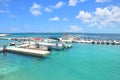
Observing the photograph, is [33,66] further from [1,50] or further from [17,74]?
[1,50]

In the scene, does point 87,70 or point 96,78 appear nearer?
point 96,78

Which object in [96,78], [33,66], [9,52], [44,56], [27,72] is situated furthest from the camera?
[9,52]

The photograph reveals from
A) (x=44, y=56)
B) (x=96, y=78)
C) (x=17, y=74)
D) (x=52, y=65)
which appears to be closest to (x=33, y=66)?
(x=52, y=65)

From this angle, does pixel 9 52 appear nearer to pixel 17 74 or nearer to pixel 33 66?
pixel 33 66

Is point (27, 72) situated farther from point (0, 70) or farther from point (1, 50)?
point (1, 50)

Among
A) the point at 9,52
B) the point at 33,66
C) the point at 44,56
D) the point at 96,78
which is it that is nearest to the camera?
the point at 96,78

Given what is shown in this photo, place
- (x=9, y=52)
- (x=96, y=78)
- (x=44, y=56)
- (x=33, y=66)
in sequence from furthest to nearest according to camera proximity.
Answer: (x=9, y=52) → (x=44, y=56) → (x=33, y=66) → (x=96, y=78)

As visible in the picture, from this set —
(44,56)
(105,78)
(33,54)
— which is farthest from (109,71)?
(33,54)

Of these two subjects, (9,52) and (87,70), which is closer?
(87,70)
